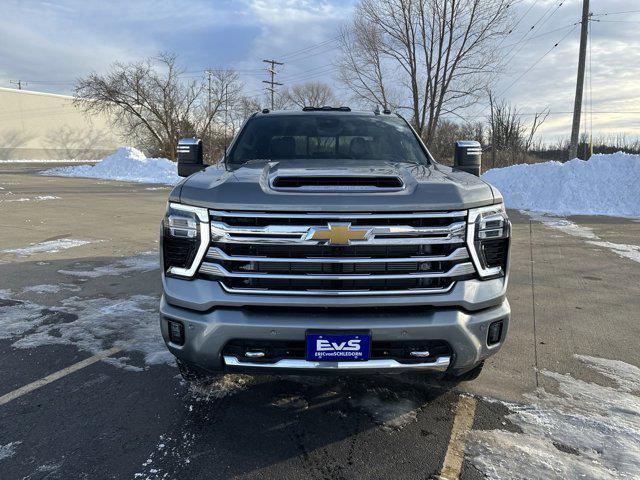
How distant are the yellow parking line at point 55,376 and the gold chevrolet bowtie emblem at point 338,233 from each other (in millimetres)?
2353

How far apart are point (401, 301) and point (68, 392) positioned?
243cm

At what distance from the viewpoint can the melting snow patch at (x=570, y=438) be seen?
250cm

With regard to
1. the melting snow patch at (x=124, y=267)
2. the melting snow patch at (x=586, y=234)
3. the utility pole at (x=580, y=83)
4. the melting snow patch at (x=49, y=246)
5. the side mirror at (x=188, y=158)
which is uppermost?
the utility pole at (x=580, y=83)

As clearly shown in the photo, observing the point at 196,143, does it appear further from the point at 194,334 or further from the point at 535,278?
the point at 535,278

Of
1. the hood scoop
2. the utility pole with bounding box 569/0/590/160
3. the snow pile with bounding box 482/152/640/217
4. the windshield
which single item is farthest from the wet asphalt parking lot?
the utility pole with bounding box 569/0/590/160

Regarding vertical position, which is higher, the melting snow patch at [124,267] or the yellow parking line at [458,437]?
the melting snow patch at [124,267]

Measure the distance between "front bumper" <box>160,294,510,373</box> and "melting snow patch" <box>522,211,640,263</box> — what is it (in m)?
6.65

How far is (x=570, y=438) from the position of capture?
→ 2.78m

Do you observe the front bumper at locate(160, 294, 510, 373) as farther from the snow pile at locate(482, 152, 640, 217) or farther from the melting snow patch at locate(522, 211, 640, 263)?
the snow pile at locate(482, 152, 640, 217)

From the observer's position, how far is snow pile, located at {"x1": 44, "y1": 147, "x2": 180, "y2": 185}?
81.5 ft

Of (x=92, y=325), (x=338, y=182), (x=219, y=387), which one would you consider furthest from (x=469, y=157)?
(x=92, y=325)

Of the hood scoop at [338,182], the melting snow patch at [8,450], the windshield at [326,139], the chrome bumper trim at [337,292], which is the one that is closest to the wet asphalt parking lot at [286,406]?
the melting snow patch at [8,450]

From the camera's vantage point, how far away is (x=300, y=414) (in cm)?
301

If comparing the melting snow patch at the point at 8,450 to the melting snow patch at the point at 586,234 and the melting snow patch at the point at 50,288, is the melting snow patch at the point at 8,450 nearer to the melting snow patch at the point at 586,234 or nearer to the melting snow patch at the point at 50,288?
the melting snow patch at the point at 50,288
